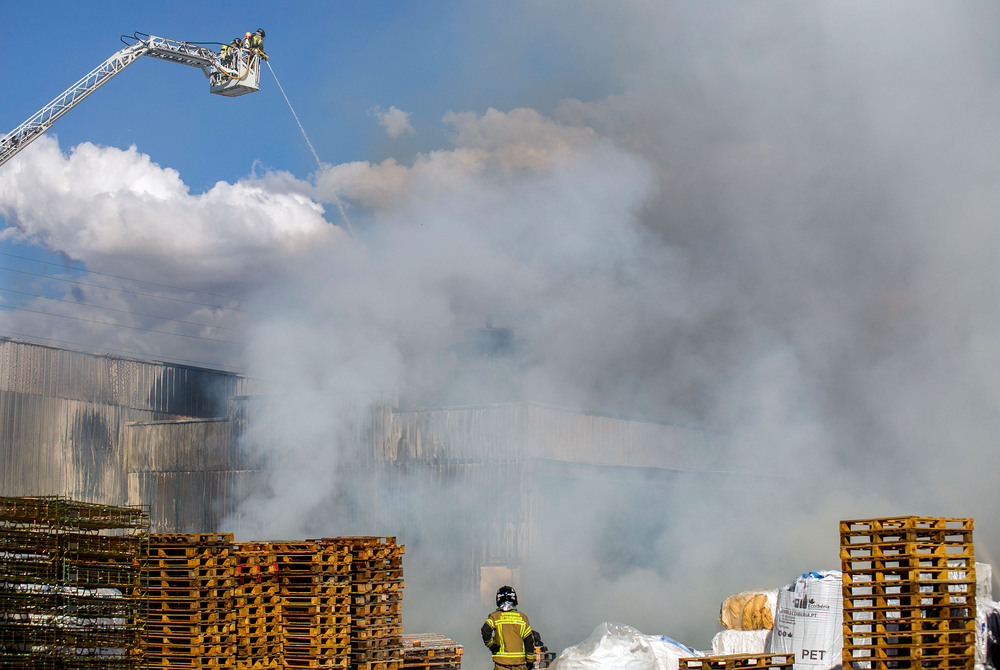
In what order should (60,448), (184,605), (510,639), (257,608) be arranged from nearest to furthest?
(510,639) → (184,605) → (257,608) → (60,448)

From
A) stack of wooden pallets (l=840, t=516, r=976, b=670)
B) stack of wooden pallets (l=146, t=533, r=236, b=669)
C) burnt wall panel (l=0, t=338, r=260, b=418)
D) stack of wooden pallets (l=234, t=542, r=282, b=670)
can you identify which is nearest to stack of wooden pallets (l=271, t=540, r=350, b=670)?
stack of wooden pallets (l=234, t=542, r=282, b=670)

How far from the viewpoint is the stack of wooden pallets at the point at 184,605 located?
1217 centimetres

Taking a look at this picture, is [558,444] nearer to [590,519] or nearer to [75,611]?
[590,519]

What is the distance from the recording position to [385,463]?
82.5 feet

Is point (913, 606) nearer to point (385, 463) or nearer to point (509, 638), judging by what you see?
point (509, 638)

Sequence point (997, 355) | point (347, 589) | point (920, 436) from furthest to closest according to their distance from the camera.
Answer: point (920, 436)
point (997, 355)
point (347, 589)

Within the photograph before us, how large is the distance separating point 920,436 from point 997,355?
2559mm

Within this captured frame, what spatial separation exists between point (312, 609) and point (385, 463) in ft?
38.7

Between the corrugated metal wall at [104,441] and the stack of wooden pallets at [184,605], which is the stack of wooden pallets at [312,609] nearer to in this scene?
the stack of wooden pallets at [184,605]

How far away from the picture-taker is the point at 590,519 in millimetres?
24156

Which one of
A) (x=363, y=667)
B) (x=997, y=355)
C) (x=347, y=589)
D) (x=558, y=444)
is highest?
(x=997, y=355)

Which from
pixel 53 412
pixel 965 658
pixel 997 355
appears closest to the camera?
pixel 965 658

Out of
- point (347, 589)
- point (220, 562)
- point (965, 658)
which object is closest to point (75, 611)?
point (220, 562)

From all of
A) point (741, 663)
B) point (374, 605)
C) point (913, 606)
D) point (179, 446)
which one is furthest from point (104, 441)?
point (913, 606)
